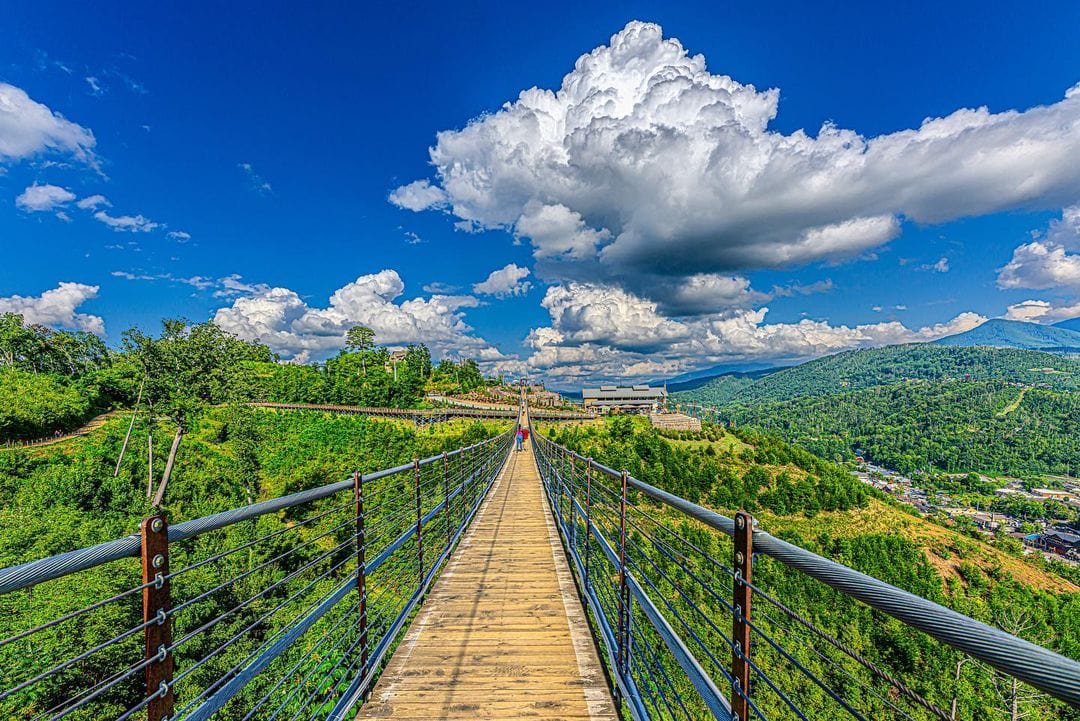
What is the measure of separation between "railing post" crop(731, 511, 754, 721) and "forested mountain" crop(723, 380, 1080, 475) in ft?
457

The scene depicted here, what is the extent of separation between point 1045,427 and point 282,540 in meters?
184

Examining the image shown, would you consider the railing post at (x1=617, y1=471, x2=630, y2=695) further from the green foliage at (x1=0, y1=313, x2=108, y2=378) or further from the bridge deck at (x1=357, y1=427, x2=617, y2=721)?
the green foliage at (x1=0, y1=313, x2=108, y2=378)

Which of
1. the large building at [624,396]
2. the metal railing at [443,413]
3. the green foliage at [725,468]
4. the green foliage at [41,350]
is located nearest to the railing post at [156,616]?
the green foliage at [725,468]

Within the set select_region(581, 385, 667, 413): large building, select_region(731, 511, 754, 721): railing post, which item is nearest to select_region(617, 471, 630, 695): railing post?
select_region(731, 511, 754, 721): railing post

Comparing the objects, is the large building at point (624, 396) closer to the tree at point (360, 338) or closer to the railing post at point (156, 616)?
the tree at point (360, 338)

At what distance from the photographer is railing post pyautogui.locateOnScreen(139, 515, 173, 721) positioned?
147 cm

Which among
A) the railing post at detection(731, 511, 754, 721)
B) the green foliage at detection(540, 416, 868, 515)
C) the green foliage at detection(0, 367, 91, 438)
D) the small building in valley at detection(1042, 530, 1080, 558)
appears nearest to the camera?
the railing post at detection(731, 511, 754, 721)

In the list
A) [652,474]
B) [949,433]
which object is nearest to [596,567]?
[652,474]

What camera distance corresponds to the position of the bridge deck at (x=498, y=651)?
2.97 metres

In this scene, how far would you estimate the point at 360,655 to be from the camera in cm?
313

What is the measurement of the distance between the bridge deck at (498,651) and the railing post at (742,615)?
153 cm

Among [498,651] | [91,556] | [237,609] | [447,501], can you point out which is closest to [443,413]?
[447,501]

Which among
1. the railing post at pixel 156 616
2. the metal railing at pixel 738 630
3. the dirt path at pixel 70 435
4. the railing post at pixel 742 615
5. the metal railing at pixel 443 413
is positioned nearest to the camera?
the metal railing at pixel 738 630

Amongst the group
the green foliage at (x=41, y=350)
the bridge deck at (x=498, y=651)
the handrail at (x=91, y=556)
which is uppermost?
the green foliage at (x=41, y=350)
